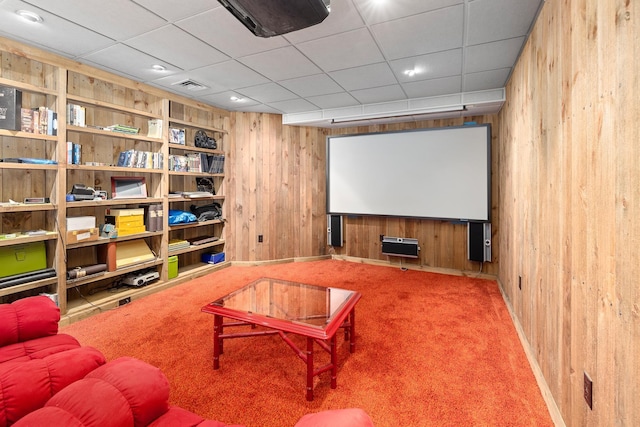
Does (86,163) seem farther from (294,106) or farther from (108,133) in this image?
(294,106)

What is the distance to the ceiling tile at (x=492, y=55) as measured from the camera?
253 cm

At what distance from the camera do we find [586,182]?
1.32 metres

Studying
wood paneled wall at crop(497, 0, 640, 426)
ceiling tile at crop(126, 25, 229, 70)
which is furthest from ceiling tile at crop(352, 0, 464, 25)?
ceiling tile at crop(126, 25, 229, 70)

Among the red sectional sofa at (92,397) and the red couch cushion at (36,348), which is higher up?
the red sectional sofa at (92,397)

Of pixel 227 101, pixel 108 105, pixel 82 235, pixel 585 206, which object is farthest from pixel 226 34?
pixel 585 206

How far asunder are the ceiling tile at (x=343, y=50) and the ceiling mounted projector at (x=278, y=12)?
784 mm

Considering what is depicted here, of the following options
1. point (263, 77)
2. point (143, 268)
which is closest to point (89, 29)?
point (263, 77)

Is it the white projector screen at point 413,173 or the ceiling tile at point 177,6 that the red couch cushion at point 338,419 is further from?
the white projector screen at point 413,173

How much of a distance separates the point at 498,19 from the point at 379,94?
183 centimetres

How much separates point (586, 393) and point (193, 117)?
15.9ft

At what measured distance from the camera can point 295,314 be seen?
2084 millimetres

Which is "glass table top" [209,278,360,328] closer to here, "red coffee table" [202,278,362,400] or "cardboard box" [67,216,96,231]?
"red coffee table" [202,278,362,400]

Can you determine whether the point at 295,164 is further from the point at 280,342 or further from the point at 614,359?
the point at 614,359

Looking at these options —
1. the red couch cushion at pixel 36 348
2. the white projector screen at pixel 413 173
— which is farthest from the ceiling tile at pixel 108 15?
the white projector screen at pixel 413 173
